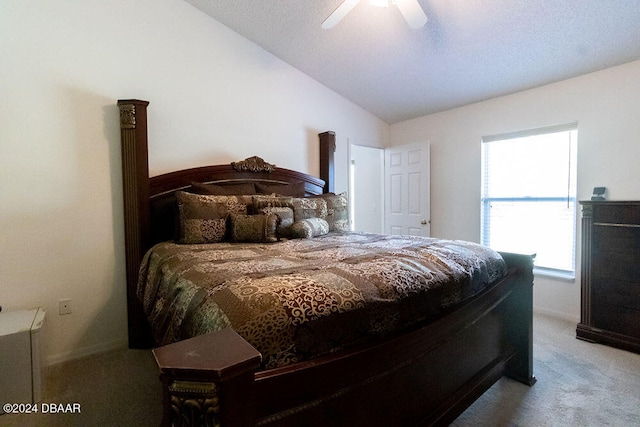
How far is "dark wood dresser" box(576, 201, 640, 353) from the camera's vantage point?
2.42 meters

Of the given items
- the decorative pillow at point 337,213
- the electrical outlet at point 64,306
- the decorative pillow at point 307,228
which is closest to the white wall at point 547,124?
the decorative pillow at point 337,213

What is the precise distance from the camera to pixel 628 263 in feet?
8.04

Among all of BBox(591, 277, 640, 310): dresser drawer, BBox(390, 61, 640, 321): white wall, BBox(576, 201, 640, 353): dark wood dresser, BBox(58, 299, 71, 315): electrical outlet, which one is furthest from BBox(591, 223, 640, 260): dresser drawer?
BBox(58, 299, 71, 315): electrical outlet

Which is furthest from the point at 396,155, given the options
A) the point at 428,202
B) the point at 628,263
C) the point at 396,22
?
the point at 628,263

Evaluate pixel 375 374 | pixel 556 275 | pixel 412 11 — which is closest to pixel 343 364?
pixel 375 374

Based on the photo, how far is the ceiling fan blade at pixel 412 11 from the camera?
1.95 meters

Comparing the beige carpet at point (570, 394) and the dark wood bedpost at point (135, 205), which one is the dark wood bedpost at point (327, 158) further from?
the beige carpet at point (570, 394)

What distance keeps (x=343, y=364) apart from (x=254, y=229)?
1.51 meters

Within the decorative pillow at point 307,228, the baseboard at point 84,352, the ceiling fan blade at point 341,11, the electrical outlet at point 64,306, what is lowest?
the baseboard at point 84,352

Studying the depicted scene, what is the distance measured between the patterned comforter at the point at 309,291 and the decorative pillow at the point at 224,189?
954mm

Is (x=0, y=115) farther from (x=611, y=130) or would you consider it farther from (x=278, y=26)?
(x=611, y=130)

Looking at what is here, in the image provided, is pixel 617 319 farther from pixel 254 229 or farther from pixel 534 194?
pixel 254 229

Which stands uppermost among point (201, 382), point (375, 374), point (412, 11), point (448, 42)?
point (448, 42)

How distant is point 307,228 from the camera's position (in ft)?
8.22
